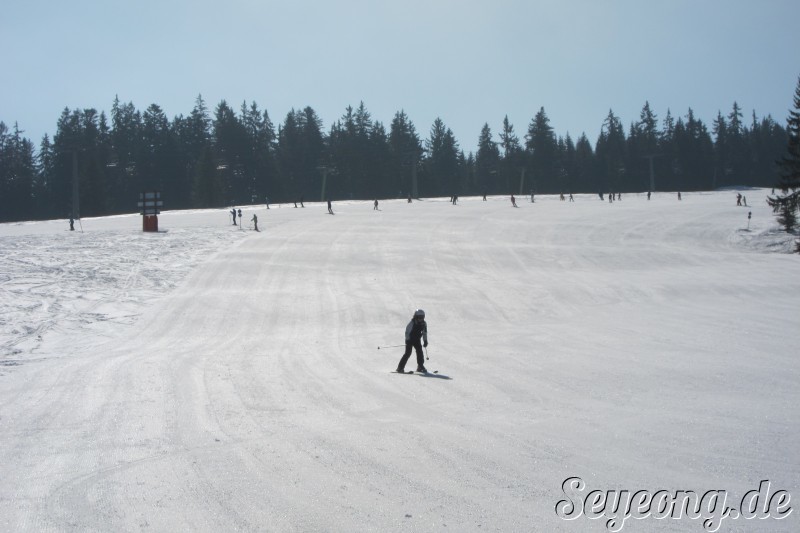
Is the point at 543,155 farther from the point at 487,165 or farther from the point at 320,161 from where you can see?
the point at 320,161

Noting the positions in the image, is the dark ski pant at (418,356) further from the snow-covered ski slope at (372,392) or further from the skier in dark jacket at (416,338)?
the snow-covered ski slope at (372,392)

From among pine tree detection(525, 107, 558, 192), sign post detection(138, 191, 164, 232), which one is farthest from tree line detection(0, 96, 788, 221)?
sign post detection(138, 191, 164, 232)

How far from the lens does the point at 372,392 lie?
13.6 metres

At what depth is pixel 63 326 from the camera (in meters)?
21.7


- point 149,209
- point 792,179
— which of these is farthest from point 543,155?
point 149,209

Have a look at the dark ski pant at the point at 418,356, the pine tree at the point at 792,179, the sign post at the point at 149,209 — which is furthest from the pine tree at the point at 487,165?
the dark ski pant at the point at 418,356

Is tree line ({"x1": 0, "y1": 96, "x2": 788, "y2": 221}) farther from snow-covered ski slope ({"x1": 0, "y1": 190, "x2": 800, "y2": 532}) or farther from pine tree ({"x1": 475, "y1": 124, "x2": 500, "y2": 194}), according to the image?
snow-covered ski slope ({"x1": 0, "y1": 190, "x2": 800, "y2": 532})

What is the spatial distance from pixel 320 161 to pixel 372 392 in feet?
358

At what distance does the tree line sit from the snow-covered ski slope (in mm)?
70552

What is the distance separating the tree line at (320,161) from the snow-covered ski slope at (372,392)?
70552 millimetres

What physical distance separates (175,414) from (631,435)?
7.75m

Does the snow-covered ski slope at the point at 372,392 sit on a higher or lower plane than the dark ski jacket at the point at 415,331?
lower

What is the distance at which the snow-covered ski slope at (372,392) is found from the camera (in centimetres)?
789

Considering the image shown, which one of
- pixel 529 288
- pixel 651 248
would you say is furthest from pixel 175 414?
pixel 651 248
